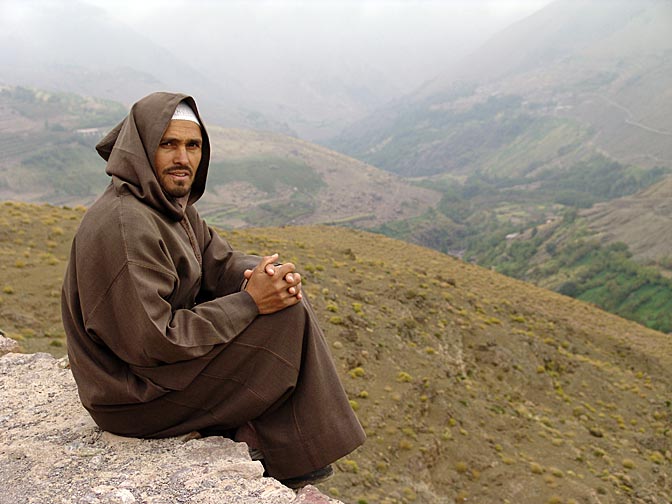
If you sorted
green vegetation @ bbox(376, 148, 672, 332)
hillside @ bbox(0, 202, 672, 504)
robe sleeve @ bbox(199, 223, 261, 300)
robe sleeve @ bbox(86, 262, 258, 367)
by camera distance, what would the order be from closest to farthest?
1. robe sleeve @ bbox(86, 262, 258, 367)
2. robe sleeve @ bbox(199, 223, 261, 300)
3. hillside @ bbox(0, 202, 672, 504)
4. green vegetation @ bbox(376, 148, 672, 332)

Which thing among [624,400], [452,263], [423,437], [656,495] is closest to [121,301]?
[423,437]

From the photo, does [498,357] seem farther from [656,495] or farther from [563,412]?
[656,495]

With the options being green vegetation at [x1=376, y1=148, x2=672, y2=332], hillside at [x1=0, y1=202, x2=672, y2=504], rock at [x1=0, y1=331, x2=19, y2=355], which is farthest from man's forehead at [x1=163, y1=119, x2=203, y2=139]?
green vegetation at [x1=376, y1=148, x2=672, y2=332]

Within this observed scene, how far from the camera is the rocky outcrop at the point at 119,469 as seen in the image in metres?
3.51

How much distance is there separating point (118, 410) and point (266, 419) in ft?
3.34

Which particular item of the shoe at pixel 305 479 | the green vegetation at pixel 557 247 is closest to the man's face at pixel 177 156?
the shoe at pixel 305 479

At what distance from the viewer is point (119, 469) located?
376 centimetres

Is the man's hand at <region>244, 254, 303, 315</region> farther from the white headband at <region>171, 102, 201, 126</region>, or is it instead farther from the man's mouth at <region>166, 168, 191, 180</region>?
the white headband at <region>171, 102, 201, 126</region>

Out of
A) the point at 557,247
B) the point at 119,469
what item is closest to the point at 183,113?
the point at 119,469

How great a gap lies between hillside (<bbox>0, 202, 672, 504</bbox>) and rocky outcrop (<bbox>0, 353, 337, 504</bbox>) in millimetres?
5553

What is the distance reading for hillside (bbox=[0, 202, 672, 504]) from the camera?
11.1 m

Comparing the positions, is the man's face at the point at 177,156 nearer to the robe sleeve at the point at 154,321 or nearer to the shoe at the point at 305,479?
the robe sleeve at the point at 154,321

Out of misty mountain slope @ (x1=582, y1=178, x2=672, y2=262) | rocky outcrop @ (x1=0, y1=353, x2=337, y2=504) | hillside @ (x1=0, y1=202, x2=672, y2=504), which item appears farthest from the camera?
misty mountain slope @ (x1=582, y1=178, x2=672, y2=262)

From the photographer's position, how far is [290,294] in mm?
3664
